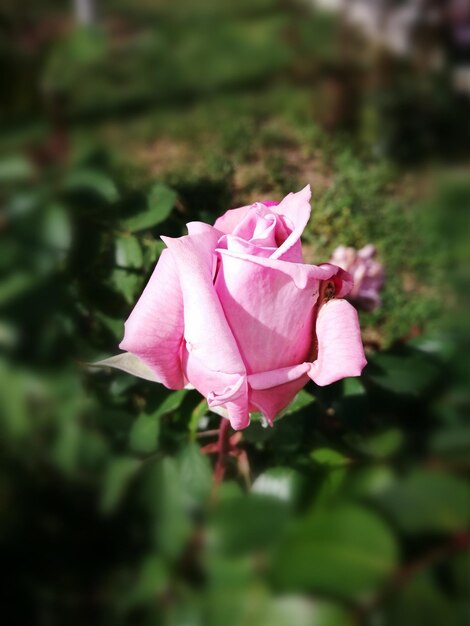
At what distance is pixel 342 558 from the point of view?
273 millimetres

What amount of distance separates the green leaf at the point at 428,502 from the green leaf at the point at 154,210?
13.5 inches

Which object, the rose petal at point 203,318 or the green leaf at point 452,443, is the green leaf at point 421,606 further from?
the rose petal at point 203,318

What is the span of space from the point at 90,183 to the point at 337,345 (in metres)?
0.22

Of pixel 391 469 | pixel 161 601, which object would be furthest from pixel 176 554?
pixel 391 469

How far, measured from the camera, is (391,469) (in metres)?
0.29

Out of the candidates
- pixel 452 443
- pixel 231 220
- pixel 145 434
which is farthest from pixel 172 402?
pixel 452 443

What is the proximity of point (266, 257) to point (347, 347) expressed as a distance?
0.07 meters

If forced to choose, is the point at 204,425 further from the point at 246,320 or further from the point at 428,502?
the point at 428,502

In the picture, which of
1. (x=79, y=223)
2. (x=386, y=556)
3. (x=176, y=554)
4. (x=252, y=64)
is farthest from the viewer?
(x=252, y=64)

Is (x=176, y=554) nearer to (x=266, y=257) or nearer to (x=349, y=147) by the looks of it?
(x=266, y=257)

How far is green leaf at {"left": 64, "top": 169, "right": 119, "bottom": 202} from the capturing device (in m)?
0.51

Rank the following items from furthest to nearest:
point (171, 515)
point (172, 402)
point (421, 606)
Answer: point (172, 402), point (171, 515), point (421, 606)

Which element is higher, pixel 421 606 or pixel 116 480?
pixel 421 606

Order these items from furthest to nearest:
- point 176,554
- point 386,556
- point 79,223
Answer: point 79,223 → point 176,554 → point 386,556
